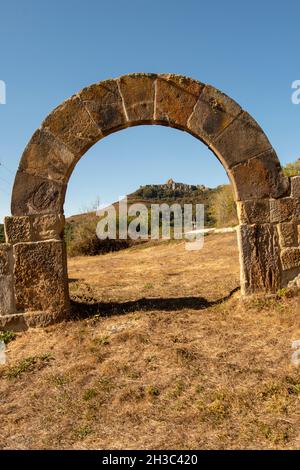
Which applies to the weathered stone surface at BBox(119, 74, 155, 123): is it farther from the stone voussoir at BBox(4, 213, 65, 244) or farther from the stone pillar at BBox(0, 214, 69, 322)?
the stone pillar at BBox(0, 214, 69, 322)

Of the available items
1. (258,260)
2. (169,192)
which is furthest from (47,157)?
(169,192)

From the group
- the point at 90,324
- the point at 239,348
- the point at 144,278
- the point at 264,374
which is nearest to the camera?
the point at 264,374

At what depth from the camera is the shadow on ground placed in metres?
5.55

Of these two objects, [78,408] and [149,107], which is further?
[149,107]

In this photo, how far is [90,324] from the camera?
5.12 meters

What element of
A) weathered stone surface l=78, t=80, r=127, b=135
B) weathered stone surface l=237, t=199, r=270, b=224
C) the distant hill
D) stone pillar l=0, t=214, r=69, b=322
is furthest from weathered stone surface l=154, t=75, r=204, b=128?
the distant hill

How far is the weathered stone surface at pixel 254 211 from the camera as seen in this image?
210 inches

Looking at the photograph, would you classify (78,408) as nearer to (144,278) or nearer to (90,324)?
(90,324)

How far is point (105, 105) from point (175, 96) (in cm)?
96

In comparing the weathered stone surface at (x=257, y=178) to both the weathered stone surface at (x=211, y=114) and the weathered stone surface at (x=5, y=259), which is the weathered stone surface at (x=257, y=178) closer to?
the weathered stone surface at (x=211, y=114)

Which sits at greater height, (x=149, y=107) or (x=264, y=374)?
(x=149, y=107)

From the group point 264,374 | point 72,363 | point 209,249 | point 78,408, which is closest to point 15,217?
point 72,363

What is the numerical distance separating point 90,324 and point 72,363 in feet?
3.22

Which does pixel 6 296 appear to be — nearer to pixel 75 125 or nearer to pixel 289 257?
pixel 75 125
